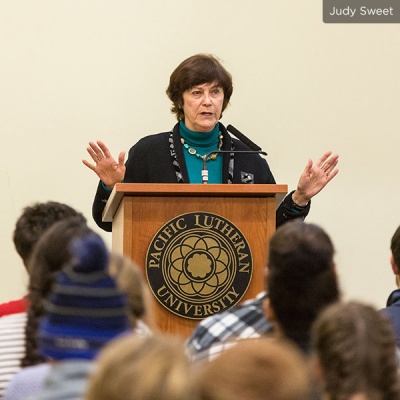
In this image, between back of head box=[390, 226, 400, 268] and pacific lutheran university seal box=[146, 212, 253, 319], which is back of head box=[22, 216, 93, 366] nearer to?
pacific lutheran university seal box=[146, 212, 253, 319]

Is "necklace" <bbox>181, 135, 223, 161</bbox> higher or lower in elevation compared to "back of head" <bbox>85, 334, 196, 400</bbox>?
higher

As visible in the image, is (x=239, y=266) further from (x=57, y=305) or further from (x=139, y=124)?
(x=139, y=124)

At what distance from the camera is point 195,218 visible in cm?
319

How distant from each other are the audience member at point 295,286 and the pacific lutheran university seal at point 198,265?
36.5 inches

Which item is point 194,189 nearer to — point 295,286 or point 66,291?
point 295,286

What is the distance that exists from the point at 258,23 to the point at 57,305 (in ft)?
13.8

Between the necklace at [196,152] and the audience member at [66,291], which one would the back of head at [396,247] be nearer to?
the necklace at [196,152]

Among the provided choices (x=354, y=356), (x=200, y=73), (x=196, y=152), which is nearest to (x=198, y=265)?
(x=196, y=152)

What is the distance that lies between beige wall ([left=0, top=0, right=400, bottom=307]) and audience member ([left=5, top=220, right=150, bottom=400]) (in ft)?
10.7

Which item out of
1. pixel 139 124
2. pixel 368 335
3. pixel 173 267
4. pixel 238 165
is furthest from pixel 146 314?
pixel 139 124

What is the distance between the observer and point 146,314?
182 cm

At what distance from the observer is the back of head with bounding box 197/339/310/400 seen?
1176 millimetres

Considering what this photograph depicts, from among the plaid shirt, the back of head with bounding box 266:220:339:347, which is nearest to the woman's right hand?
the plaid shirt

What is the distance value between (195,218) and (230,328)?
0.97m
